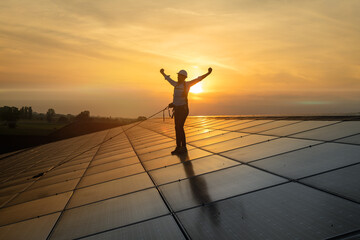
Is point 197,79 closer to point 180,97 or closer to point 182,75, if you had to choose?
point 182,75

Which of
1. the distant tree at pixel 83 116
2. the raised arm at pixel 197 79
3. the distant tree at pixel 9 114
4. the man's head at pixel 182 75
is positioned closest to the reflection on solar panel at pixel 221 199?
the raised arm at pixel 197 79

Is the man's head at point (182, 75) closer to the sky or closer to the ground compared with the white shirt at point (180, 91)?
closer to the sky

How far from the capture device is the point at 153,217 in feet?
15.1

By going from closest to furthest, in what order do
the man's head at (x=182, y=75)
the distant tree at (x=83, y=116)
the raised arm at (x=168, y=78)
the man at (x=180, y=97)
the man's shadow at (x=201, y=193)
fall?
the man's shadow at (x=201, y=193), the man's head at (x=182, y=75), the man at (x=180, y=97), the raised arm at (x=168, y=78), the distant tree at (x=83, y=116)

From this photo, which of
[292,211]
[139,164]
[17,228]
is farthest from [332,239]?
[139,164]

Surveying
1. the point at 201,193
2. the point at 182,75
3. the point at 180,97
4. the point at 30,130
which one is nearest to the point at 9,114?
the point at 30,130

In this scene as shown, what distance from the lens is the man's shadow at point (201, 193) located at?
4.20 metres

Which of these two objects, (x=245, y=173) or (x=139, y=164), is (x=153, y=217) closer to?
(x=245, y=173)

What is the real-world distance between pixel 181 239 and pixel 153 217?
40.3 inches

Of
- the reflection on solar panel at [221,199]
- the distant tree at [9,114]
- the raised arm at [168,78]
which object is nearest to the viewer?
the reflection on solar panel at [221,199]

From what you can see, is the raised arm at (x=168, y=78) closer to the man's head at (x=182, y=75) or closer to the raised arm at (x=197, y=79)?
the man's head at (x=182, y=75)

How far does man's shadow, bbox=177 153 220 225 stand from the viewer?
4.20 meters

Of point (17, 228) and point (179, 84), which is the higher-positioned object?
point (179, 84)

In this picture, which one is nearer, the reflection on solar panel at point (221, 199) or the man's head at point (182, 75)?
the reflection on solar panel at point (221, 199)
